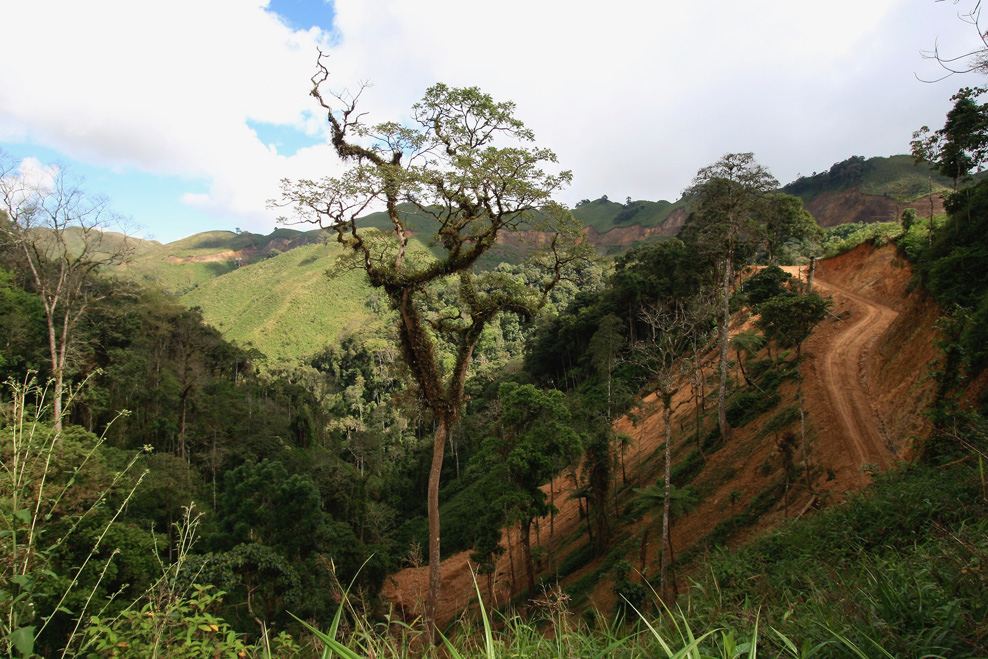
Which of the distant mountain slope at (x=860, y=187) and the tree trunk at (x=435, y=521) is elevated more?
the distant mountain slope at (x=860, y=187)

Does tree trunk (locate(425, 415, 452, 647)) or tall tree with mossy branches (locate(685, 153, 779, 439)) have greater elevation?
tall tree with mossy branches (locate(685, 153, 779, 439))

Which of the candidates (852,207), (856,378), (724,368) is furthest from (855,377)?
(852,207)

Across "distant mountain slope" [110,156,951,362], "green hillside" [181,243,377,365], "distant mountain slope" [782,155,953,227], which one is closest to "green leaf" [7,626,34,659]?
"distant mountain slope" [110,156,951,362]

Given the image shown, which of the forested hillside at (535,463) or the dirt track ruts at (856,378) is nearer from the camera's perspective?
the forested hillside at (535,463)

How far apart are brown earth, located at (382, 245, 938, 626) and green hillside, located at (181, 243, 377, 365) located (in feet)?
170

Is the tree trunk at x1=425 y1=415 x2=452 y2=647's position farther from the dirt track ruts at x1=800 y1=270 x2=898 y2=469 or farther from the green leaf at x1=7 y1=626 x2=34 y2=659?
the dirt track ruts at x1=800 y1=270 x2=898 y2=469

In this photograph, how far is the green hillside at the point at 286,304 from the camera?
68250mm

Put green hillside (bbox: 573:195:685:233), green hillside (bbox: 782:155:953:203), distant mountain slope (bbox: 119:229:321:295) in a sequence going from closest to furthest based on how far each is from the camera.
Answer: green hillside (bbox: 782:155:953:203), green hillside (bbox: 573:195:685:233), distant mountain slope (bbox: 119:229:321:295)

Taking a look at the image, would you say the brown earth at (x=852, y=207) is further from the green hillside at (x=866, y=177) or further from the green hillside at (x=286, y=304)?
the green hillside at (x=286, y=304)

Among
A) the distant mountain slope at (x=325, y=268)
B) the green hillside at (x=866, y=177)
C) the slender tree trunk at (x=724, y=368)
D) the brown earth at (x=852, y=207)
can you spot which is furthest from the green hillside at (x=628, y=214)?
the slender tree trunk at (x=724, y=368)

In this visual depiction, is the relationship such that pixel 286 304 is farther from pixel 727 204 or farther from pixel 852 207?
pixel 852 207

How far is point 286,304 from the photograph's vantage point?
7531cm

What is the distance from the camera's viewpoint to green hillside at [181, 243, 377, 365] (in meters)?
68.2

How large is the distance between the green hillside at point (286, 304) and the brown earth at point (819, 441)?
51818 millimetres
